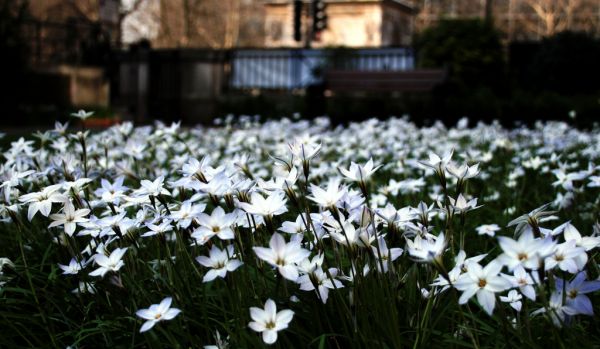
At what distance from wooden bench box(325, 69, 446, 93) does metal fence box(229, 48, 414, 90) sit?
416cm

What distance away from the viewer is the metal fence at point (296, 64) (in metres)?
18.8

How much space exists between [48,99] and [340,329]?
56.9ft

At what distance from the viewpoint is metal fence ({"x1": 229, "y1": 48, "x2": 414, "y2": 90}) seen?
→ 18.8 m

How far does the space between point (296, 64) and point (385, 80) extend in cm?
595

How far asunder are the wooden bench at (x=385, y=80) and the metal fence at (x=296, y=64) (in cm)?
416

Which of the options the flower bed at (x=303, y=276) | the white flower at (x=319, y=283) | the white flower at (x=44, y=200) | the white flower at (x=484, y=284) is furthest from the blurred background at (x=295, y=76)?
the white flower at (x=484, y=284)

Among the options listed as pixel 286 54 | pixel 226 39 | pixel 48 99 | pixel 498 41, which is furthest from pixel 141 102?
pixel 226 39

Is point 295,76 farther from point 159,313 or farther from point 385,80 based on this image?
point 159,313

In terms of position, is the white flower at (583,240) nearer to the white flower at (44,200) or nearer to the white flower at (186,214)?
the white flower at (186,214)

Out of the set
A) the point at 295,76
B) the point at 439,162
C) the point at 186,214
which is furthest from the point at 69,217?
the point at 295,76

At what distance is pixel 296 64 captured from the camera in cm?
1969

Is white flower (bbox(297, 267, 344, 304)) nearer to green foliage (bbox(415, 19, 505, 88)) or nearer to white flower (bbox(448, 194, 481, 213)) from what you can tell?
white flower (bbox(448, 194, 481, 213))

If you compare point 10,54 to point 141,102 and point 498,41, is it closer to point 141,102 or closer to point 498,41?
point 141,102

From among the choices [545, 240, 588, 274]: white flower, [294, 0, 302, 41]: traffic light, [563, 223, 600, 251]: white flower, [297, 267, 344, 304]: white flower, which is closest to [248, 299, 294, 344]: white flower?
[297, 267, 344, 304]: white flower
